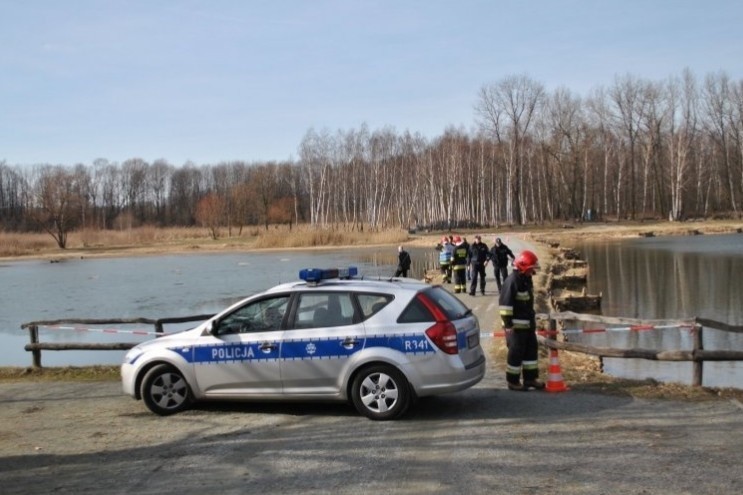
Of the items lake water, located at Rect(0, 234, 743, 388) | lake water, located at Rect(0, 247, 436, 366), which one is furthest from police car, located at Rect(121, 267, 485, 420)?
lake water, located at Rect(0, 247, 436, 366)

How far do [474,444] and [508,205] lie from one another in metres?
85.3

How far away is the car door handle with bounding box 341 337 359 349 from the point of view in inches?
341

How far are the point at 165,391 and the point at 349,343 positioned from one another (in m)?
2.54

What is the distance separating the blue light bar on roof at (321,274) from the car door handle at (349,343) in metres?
0.94

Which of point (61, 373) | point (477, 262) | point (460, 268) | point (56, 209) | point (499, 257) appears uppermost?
point (56, 209)

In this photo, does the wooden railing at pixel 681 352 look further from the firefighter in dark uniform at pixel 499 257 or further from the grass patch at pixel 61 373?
the firefighter in dark uniform at pixel 499 257

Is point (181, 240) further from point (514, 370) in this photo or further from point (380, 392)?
point (380, 392)

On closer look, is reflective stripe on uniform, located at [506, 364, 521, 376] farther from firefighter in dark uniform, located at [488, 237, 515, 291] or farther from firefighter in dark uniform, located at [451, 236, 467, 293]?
firefighter in dark uniform, located at [451, 236, 467, 293]

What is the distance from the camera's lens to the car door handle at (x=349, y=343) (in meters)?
8.66

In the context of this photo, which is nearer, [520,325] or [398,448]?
[398,448]

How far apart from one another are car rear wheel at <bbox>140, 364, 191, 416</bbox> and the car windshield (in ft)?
10.7

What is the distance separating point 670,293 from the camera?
28.0 meters

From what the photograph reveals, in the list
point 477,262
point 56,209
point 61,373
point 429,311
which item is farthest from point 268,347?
point 56,209

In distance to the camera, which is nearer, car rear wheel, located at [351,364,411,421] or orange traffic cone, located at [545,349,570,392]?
car rear wheel, located at [351,364,411,421]
